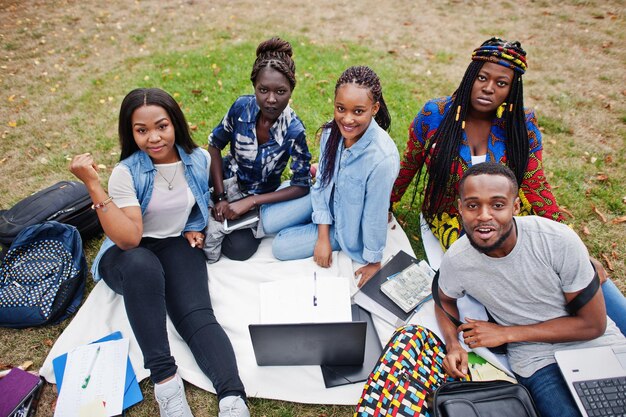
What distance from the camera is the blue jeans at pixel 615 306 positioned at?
8.28 feet

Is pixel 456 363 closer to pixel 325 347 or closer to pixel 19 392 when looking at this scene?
pixel 325 347

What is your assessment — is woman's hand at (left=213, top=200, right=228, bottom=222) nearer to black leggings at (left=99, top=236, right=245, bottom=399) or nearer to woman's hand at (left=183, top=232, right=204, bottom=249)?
woman's hand at (left=183, top=232, right=204, bottom=249)

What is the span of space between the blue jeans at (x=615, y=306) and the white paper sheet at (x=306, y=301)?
1697 millimetres

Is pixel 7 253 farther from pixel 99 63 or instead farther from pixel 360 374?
pixel 99 63

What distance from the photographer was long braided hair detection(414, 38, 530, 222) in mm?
2896

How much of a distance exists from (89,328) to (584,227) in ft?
15.7

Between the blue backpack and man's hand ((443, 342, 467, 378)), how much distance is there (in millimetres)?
3000

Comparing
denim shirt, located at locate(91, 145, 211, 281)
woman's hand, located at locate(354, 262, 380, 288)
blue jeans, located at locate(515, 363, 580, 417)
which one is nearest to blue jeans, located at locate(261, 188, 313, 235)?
denim shirt, located at locate(91, 145, 211, 281)

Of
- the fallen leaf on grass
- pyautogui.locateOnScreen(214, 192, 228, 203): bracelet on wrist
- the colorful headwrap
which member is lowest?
the fallen leaf on grass

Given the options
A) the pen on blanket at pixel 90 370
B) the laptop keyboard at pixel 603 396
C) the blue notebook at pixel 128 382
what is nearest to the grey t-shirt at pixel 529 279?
the laptop keyboard at pixel 603 396

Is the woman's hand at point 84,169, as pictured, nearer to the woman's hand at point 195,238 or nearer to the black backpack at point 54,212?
the woman's hand at point 195,238

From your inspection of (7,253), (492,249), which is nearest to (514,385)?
(492,249)

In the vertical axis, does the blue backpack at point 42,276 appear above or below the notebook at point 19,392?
above

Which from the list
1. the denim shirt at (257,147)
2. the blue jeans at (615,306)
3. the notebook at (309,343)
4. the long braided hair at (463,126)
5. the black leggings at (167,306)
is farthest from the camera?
the denim shirt at (257,147)
